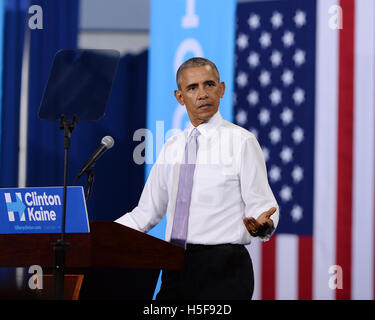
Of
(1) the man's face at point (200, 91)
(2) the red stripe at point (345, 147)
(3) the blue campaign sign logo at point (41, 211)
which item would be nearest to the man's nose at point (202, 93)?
(1) the man's face at point (200, 91)

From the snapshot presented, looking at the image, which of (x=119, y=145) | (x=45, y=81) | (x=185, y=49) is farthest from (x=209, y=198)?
(x=45, y=81)

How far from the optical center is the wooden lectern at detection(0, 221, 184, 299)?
1.39 m

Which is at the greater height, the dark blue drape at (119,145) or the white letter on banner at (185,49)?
the white letter on banner at (185,49)

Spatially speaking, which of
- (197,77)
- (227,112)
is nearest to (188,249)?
(197,77)

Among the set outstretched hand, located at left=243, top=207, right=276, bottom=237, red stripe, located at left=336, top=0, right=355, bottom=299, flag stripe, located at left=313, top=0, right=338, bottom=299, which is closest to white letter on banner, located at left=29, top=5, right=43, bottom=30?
flag stripe, located at left=313, top=0, right=338, bottom=299

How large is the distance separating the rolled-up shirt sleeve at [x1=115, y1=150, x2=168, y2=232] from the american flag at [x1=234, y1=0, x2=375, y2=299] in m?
0.83

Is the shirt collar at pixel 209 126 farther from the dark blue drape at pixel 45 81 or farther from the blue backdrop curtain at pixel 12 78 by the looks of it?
the blue backdrop curtain at pixel 12 78

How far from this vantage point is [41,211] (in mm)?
1455

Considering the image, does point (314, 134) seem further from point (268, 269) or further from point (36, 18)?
point (36, 18)

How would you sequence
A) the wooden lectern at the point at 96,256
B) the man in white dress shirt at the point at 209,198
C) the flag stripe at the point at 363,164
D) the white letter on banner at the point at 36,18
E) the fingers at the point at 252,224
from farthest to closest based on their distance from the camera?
1. the white letter on banner at the point at 36,18
2. the flag stripe at the point at 363,164
3. the man in white dress shirt at the point at 209,198
4. the fingers at the point at 252,224
5. the wooden lectern at the point at 96,256

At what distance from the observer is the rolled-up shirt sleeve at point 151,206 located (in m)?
1.95

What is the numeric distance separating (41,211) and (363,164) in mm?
1748

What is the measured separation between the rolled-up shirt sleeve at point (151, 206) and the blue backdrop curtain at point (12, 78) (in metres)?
1.12

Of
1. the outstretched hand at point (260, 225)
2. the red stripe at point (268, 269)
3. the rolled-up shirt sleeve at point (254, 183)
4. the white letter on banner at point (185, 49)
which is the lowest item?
the red stripe at point (268, 269)
